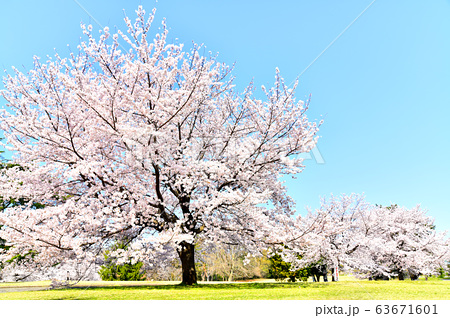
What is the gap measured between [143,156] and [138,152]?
0.18 metres

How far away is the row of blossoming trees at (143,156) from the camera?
9.30m

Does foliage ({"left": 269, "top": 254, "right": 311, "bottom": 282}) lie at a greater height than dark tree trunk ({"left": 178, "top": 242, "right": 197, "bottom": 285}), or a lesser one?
lesser

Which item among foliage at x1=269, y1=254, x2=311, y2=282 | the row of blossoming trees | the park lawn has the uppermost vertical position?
the row of blossoming trees

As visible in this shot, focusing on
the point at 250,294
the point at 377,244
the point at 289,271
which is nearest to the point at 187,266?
the point at 250,294

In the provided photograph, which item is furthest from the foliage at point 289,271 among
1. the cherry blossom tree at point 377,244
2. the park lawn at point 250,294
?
the park lawn at point 250,294

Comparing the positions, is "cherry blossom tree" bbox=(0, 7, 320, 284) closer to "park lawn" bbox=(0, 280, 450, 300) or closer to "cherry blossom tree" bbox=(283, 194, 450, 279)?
"park lawn" bbox=(0, 280, 450, 300)

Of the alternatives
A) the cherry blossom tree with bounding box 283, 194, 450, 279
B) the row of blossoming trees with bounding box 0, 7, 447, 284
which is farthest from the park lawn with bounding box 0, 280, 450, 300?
the cherry blossom tree with bounding box 283, 194, 450, 279

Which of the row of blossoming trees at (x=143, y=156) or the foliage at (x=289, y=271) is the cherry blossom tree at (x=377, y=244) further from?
the row of blossoming trees at (x=143, y=156)

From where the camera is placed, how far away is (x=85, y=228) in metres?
10.1

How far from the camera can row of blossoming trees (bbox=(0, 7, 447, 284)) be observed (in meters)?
9.30

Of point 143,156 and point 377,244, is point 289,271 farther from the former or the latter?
point 143,156

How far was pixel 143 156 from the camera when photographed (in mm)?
9461

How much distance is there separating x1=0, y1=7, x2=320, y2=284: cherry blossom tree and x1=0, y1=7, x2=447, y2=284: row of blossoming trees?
0.05 metres

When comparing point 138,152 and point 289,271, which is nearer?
point 138,152
